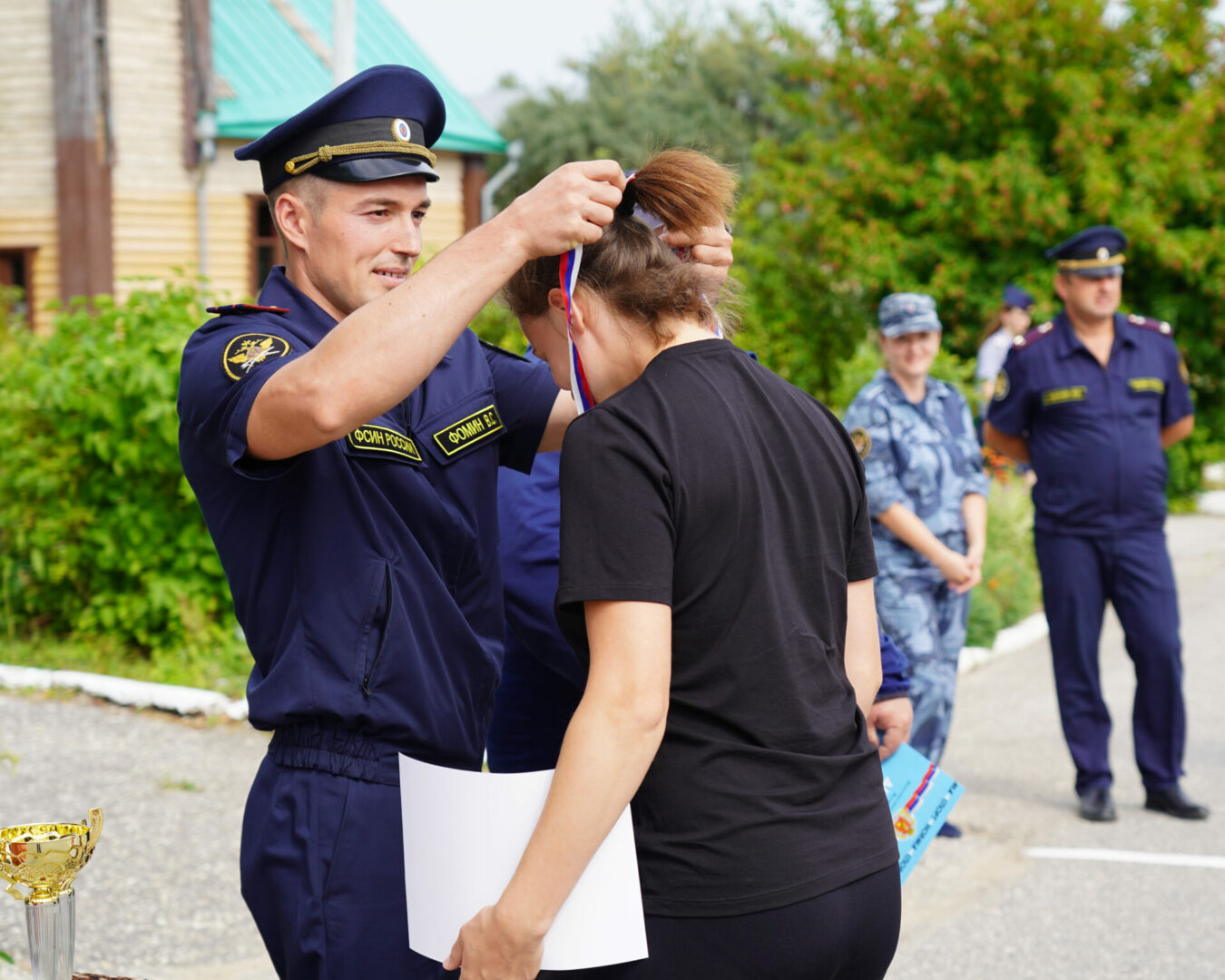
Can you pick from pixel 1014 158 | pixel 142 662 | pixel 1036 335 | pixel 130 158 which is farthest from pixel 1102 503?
pixel 130 158

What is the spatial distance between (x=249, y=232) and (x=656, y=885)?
52.3 ft

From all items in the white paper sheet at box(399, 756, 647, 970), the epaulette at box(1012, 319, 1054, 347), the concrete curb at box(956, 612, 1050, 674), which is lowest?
the concrete curb at box(956, 612, 1050, 674)

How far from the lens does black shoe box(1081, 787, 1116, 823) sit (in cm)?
548

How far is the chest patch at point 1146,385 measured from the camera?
5.79 metres

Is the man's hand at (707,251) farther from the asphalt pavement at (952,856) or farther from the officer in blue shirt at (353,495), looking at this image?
the asphalt pavement at (952,856)

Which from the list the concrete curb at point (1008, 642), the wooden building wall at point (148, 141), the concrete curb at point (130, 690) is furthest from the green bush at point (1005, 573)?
the wooden building wall at point (148, 141)

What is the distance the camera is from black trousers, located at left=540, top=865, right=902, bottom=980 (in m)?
1.77

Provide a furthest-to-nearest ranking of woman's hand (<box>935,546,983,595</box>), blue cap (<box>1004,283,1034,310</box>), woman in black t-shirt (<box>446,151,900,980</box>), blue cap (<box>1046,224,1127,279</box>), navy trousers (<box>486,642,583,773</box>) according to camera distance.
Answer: blue cap (<box>1004,283,1034,310</box>) → blue cap (<box>1046,224,1127,279</box>) → woman's hand (<box>935,546,983,595</box>) → navy trousers (<box>486,642,583,773</box>) → woman in black t-shirt (<box>446,151,900,980</box>)

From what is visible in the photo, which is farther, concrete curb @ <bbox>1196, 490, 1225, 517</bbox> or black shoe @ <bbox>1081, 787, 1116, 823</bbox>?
concrete curb @ <bbox>1196, 490, 1225, 517</bbox>

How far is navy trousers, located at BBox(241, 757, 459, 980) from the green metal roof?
14067 mm

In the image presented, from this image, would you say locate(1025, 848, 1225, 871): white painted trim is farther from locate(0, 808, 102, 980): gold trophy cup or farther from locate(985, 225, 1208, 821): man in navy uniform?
locate(0, 808, 102, 980): gold trophy cup

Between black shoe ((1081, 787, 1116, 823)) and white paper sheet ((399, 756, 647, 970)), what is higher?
white paper sheet ((399, 756, 647, 970))

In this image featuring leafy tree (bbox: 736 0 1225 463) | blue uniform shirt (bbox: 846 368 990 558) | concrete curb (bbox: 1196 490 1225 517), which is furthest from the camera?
concrete curb (bbox: 1196 490 1225 517)

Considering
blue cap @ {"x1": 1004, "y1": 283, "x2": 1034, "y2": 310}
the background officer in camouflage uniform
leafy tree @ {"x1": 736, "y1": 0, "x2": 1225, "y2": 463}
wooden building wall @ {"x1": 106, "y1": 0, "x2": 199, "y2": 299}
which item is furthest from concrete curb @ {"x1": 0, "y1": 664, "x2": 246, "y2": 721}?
leafy tree @ {"x1": 736, "y1": 0, "x2": 1225, "y2": 463}
